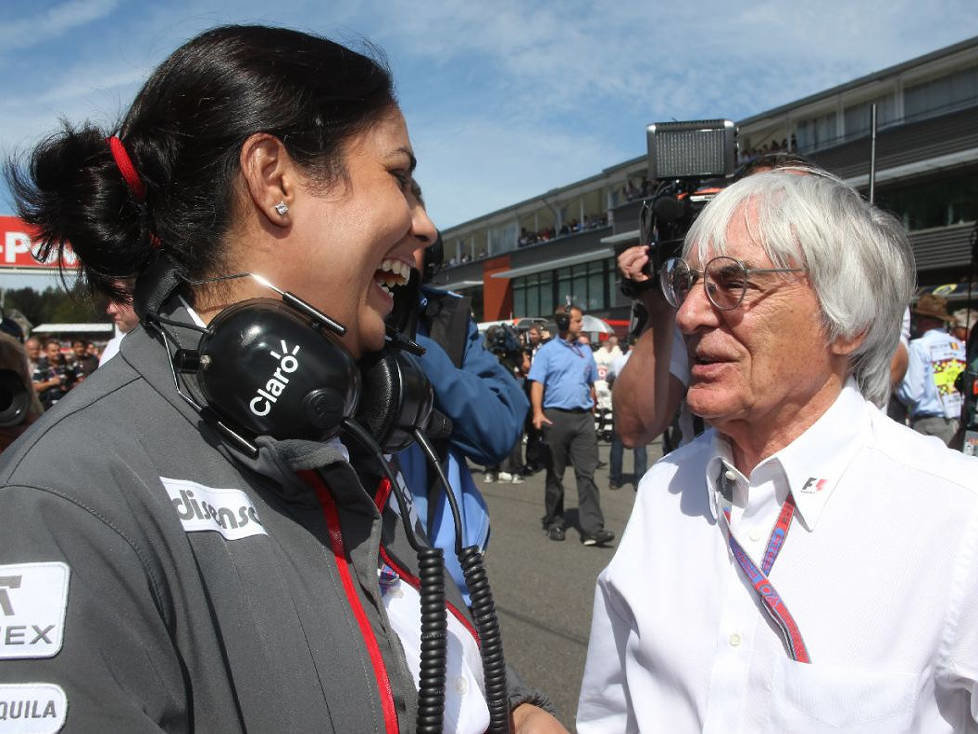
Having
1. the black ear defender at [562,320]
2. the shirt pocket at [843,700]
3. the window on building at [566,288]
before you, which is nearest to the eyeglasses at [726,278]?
the shirt pocket at [843,700]

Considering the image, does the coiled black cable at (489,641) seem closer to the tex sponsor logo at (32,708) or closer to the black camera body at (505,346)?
the tex sponsor logo at (32,708)

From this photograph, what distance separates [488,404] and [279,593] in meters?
1.49

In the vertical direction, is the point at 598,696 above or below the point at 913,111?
below

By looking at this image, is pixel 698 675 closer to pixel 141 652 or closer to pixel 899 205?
pixel 141 652

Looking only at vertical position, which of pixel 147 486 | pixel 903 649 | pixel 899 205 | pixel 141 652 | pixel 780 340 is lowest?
pixel 903 649

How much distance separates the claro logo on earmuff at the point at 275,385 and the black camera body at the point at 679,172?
153 centimetres

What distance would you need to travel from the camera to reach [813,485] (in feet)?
5.51

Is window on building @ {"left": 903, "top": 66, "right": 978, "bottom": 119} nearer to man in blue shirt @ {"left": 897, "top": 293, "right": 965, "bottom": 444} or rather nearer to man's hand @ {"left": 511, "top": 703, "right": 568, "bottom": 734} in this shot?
man in blue shirt @ {"left": 897, "top": 293, "right": 965, "bottom": 444}

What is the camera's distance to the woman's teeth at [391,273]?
159cm

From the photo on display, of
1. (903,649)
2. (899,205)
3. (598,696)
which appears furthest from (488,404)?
(899,205)

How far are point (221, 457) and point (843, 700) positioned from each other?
122cm

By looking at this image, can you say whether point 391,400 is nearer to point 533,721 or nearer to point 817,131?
point 533,721

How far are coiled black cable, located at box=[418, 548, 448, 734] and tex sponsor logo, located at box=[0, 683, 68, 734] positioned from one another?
54 centimetres

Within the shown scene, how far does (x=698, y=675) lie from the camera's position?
1.64m
